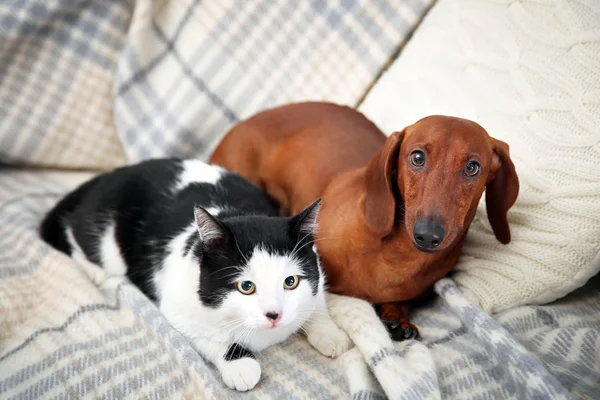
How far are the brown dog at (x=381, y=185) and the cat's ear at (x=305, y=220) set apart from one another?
12 cm

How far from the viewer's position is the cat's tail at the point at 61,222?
4.30ft

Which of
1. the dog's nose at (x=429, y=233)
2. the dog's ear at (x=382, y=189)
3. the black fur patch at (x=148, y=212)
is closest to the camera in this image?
the dog's nose at (x=429, y=233)

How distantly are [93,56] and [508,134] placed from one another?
127cm

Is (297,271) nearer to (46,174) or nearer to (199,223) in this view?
(199,223)

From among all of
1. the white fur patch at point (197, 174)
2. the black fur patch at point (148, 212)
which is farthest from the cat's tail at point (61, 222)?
the white fur patch at point (197, 174)

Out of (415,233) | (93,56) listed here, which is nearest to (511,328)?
(415,233)

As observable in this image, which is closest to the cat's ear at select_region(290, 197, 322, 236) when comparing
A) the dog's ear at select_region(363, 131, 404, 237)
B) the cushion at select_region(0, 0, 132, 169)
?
the dog's ear at select_region(363, 131, 404, 237)

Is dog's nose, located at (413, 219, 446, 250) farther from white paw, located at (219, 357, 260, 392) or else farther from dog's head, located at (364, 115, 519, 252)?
white paw, located at (219, 357, 260, 392)

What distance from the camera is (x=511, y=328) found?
1.00 meters

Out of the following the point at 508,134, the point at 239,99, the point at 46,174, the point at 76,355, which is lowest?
the point at 46,174

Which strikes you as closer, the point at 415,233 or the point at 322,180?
the point at 415,233

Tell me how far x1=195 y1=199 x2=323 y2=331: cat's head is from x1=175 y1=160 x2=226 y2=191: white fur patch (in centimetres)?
28

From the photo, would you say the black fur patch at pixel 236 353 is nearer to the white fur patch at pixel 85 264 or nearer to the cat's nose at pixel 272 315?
the cat's nose at pixel 272 315

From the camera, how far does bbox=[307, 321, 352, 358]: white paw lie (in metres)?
1.00
